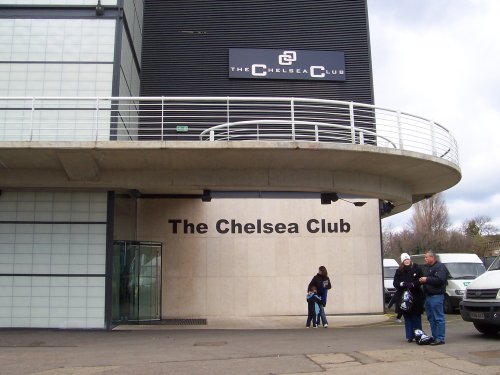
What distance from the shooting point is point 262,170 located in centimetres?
1424

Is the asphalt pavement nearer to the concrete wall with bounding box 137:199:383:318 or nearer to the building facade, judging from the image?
the building facade

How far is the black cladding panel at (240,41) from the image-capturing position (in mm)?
20031

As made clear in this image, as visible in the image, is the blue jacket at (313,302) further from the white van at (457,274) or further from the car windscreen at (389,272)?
the car windscreen at (389,272)

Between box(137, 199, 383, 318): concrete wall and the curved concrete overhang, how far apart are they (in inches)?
180

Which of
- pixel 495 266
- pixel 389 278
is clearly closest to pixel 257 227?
pixel 389 278

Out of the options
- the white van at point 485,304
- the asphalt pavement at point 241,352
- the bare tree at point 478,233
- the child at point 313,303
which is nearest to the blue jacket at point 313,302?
the child at point 313,303

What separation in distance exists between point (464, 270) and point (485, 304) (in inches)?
376

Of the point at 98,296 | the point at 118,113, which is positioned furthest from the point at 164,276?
the point at 118,113

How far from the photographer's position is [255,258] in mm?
19391

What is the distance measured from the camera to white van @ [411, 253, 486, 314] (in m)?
18.2

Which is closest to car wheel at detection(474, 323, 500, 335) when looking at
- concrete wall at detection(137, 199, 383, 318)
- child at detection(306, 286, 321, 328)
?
child at detection(306, 286, 321, 328)

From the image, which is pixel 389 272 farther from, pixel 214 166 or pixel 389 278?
pixel 214 166

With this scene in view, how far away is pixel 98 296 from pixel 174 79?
9171 millimetres

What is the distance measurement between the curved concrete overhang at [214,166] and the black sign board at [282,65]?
644 centimetres
